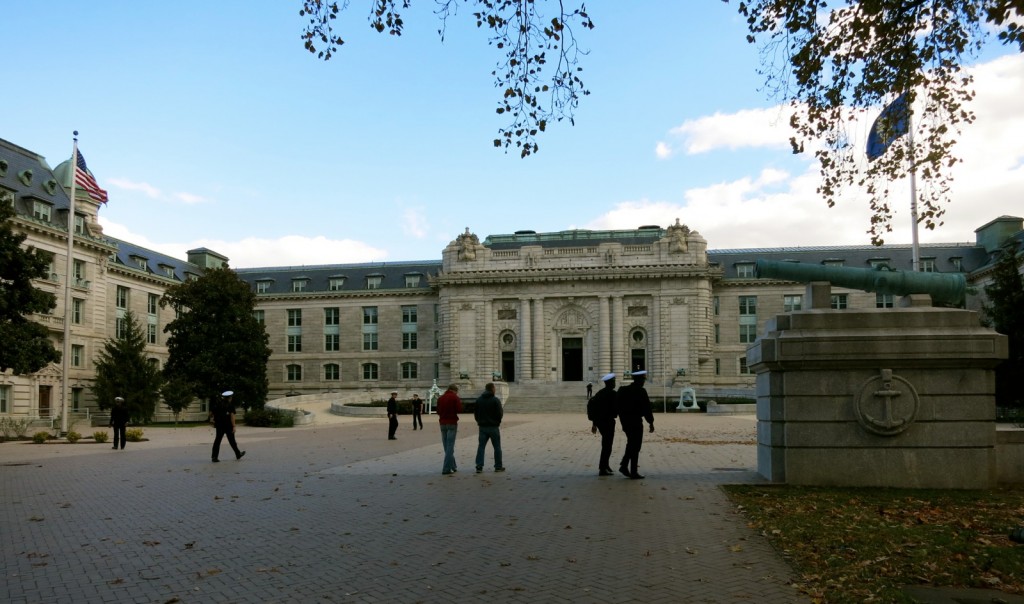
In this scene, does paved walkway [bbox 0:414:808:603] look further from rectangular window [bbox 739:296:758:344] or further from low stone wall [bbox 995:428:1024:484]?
rectangular window [bbox 739:296:758:344]

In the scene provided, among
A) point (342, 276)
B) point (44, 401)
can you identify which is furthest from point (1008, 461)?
point (342, 276)

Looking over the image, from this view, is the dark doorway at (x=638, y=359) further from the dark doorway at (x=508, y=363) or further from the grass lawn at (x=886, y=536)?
the grass lawn at (x=886, y=536)

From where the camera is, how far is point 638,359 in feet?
242

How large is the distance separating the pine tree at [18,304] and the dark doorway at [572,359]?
1927 inches

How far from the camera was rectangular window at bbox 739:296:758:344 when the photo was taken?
75938 mm

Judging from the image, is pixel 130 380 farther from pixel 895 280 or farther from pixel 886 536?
pixel 886 536

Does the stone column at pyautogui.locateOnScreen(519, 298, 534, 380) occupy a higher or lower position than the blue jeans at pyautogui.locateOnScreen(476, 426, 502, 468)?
higher

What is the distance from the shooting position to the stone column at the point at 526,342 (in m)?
73.9

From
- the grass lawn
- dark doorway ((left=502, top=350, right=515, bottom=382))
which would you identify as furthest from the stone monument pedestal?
dark doorway ((left=502, top=350, right=515, bottom=382))

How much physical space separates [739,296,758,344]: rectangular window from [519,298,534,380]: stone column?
800 inches

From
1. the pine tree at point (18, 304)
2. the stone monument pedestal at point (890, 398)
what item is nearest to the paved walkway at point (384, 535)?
the stone monument pedestal at point (890, 398)

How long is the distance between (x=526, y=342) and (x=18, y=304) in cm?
4787

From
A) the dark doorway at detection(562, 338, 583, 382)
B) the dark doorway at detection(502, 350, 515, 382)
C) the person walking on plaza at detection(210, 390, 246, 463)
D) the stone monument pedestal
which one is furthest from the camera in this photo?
the dark doorway at detection(502, 350, 515, 382)

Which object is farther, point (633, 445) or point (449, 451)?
point (449, 451)
